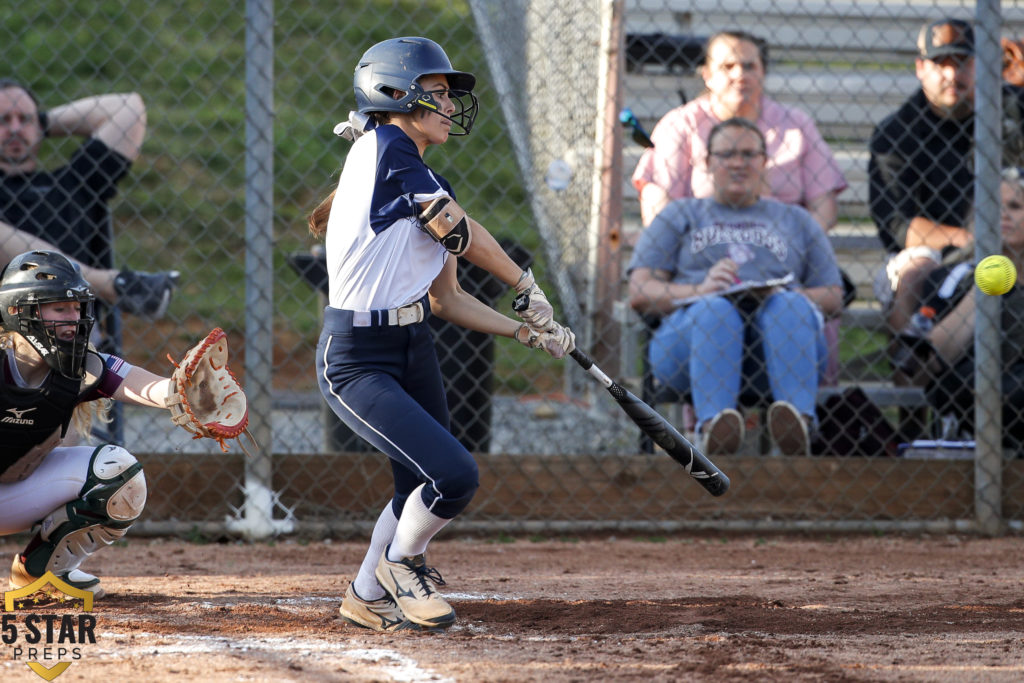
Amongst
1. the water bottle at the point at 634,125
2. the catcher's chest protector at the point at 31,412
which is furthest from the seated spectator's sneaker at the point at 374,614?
the water bottle at the point at 634,125

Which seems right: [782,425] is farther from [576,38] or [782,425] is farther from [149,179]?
[149,179]

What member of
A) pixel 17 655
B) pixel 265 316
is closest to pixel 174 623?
pixel 17 655

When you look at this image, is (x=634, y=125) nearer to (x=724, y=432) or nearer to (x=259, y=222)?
(x=724, y=432)

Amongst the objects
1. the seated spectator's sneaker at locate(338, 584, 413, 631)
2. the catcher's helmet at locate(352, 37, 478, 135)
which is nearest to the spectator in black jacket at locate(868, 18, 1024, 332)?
the catcher's helmet at locate(352, 37, 478, 135)

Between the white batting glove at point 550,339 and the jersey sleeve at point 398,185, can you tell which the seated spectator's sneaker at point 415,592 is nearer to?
the white batting glove at point 550,339

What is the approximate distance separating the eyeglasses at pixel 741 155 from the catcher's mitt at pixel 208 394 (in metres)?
2.69

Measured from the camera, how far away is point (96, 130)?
5105 millimetres

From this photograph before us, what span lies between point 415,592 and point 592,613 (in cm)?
55

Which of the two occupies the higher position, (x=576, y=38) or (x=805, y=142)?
(x=576, y=38)

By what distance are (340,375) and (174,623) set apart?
2.75 feet

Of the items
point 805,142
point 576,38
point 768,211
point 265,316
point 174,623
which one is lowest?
point 174,623

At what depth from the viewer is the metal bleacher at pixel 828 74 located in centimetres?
661

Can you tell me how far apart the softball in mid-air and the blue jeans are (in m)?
0.72

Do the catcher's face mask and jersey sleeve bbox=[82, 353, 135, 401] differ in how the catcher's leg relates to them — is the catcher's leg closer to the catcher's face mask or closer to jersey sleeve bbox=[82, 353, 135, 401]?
jersey sleeve bbox=[82, 353, 135, 401]
